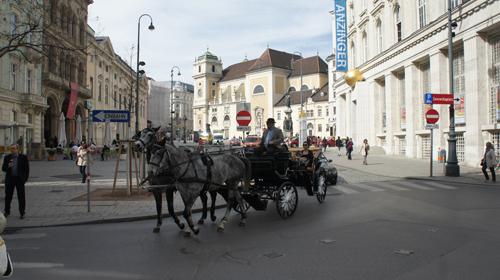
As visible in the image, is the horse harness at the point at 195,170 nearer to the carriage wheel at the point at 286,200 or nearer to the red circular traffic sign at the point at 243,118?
the carriage wheel at the point at 286,200

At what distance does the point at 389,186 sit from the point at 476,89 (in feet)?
34.7

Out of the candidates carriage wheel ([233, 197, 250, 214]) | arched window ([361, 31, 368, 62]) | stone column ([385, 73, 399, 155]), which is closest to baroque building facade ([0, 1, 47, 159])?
carriage wheel ([233, 197, 250, 214])

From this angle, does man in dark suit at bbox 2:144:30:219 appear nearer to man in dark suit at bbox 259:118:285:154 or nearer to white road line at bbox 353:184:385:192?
man in dark suit at bbox 259:118:285:154

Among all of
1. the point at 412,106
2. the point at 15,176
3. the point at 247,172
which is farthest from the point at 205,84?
the point at 247,172

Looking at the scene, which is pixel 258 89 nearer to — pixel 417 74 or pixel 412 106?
pixel 417 74

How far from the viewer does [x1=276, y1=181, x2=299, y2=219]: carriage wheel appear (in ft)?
29.2

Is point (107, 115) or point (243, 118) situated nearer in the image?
point (107, 115)

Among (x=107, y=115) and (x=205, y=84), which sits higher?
(x=205, y=84)

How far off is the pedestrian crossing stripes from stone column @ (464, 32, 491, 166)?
7597 millimetres

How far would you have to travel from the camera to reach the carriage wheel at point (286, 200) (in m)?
8.91

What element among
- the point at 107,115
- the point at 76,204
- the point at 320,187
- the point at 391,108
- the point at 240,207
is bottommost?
the point at 76,204

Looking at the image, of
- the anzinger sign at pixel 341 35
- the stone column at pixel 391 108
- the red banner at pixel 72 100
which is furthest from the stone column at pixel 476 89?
the red banner at pixel 72 100

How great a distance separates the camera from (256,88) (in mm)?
115000

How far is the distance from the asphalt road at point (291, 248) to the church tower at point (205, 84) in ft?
395
